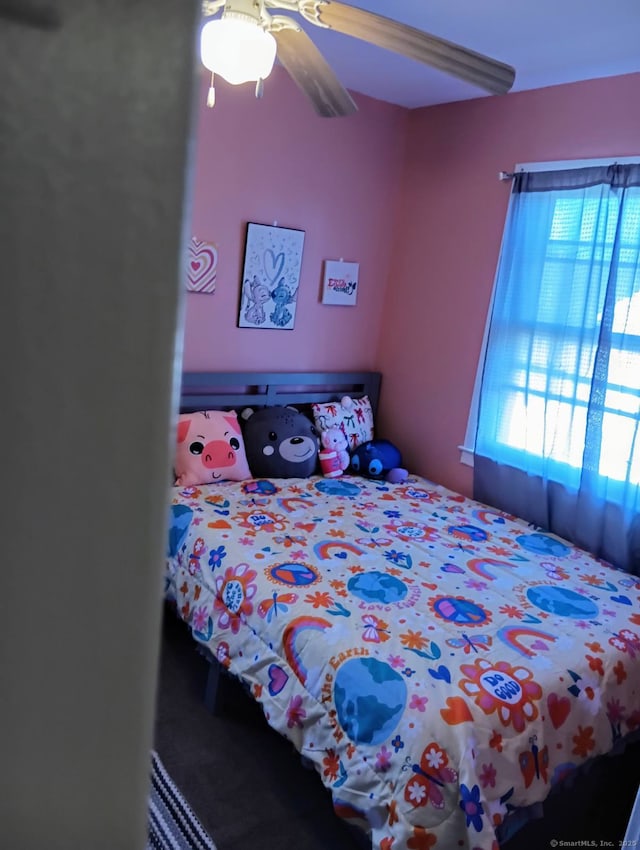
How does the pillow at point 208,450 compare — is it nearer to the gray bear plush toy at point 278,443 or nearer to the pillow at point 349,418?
the gray bear plush toy at point 278,443

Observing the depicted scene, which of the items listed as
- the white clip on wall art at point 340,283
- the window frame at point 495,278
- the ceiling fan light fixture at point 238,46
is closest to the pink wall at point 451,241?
the window frame at point 495,278

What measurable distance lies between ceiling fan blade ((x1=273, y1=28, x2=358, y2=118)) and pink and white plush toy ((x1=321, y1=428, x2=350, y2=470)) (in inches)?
71.2

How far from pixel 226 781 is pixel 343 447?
1.86 m

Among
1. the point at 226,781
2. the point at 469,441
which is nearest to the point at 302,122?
the point at 469,441

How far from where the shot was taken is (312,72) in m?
1.77

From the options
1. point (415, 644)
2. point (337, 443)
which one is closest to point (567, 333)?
point (337, 443)

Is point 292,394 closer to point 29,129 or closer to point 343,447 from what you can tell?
point 343,447

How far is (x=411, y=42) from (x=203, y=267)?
1768mm

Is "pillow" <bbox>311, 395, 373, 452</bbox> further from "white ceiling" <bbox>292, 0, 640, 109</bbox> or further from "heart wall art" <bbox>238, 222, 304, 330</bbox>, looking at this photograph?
"white ceiling" <bbox>292, 0, 640, 109</bbox>

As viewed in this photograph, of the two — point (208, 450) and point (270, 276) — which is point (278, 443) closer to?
point (208, 450)

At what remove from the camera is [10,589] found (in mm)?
234

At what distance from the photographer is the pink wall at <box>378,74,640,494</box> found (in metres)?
2.94

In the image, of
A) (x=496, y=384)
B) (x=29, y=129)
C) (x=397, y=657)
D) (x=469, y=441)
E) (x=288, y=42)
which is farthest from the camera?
(x=469, y=441)

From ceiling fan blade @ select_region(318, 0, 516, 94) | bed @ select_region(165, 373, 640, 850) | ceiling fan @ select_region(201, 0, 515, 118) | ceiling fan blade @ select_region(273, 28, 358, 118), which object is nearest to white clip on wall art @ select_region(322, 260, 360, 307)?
bed @ select_region(165, 373, 640, 850)
